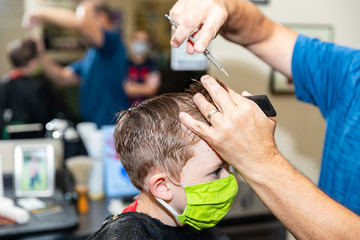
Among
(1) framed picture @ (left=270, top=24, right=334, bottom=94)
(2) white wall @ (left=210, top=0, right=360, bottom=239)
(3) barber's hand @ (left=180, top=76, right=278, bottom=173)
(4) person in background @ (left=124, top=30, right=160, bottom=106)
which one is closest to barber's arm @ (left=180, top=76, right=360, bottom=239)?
(3) barber's hand @ (left=180, top=76, right=278, bottom=173)

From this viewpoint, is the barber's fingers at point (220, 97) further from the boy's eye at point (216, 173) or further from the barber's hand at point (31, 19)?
the barber's hand at point (31, 19)

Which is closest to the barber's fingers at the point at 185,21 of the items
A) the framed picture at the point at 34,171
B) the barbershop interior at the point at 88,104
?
the barbershop interior at the point at 88,104

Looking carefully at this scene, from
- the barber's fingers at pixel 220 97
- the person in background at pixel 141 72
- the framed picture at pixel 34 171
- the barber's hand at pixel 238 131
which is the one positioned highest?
the barber's fingers at pixel 220 97

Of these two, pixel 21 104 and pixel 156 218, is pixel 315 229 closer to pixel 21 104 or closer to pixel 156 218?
pixel 156 218

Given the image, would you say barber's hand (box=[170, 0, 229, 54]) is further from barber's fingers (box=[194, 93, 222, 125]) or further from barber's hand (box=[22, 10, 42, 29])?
barber's hand (box=[22, 10, 42, 29])

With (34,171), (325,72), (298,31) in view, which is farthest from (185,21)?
(298,31)

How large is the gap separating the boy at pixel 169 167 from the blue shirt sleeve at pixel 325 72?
51 cm

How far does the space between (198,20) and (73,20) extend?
5.13 ft

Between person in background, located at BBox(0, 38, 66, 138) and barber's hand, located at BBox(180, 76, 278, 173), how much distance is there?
1.65 meters

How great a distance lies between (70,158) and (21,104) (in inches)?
18.7

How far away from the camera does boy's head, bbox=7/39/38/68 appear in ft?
7.07

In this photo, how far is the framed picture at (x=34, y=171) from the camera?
1.97 metres

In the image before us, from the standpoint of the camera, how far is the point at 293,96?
2391 millimetres

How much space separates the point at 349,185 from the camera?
118cm
